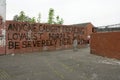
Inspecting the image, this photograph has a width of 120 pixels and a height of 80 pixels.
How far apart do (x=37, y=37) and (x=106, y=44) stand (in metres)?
9.27

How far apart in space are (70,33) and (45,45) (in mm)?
5002

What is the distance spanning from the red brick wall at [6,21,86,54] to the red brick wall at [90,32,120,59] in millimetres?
6281

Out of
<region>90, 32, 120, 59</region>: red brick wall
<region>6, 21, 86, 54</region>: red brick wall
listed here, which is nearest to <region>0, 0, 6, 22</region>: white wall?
<region>6, 21, 86, 54</region>: red brick wall

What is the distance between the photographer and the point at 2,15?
1984 centimetres

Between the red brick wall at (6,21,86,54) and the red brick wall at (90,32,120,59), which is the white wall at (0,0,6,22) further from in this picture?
the red brick wall at (90,32,120,59)

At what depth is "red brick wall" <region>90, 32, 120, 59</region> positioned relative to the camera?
669 inches

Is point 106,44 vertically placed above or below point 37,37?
below

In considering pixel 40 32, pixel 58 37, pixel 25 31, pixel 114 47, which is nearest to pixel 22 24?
pixel 25 31

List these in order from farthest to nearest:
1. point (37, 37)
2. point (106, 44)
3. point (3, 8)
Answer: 1. point (37, 37)
2. point (3, 8)
3. point (106, 44)

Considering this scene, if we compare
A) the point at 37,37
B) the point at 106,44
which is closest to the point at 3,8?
the point at 37,37

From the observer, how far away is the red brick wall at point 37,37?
835 inches

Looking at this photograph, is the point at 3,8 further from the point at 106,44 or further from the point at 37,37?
the point at 106,44

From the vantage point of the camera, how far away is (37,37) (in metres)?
23.6

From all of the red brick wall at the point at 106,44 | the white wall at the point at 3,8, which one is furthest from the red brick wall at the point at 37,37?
the red brick wall at the point at 106,44
